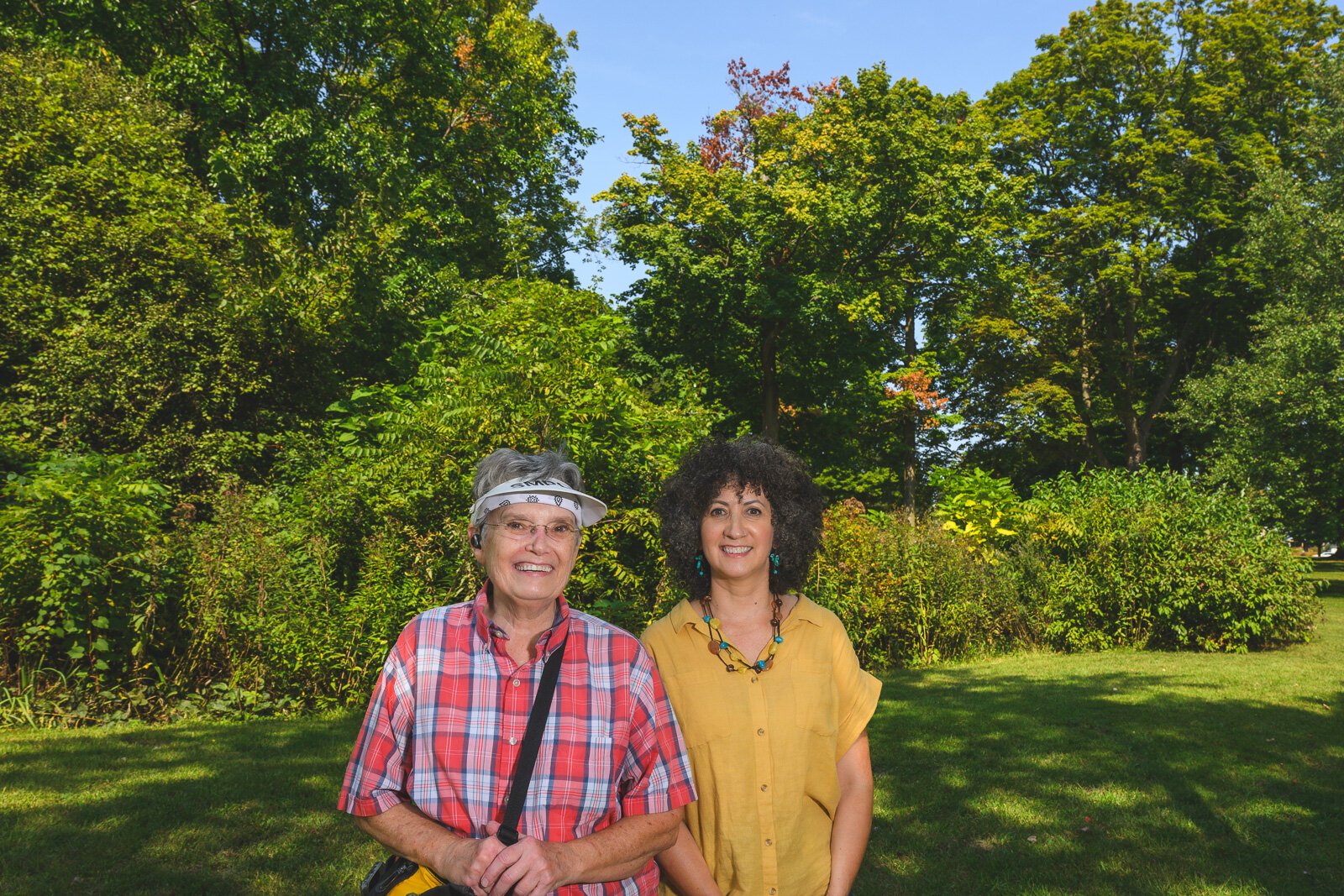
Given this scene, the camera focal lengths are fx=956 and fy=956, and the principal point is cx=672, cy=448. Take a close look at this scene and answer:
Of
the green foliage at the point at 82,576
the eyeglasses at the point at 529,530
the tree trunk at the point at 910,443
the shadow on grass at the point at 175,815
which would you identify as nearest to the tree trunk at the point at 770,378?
the tree trunk at the point at 910,443

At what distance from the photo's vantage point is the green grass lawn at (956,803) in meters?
4.60

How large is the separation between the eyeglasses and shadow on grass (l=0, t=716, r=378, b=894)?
2.82 metres

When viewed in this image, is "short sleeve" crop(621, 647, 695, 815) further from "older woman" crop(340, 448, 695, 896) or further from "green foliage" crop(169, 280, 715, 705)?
"green foliage" crop(169, 280, 715, 705)

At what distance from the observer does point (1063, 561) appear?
13531mm

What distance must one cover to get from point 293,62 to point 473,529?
17.4m

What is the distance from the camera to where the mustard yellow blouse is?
2.47 meters

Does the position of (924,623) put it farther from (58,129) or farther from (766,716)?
(58,129)

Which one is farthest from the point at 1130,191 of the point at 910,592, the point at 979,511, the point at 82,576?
the point at 82,576

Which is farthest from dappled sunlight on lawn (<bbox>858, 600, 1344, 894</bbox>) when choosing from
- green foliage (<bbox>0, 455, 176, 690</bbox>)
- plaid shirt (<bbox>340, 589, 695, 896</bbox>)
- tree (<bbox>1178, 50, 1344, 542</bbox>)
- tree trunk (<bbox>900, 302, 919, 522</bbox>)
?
tree trunk (<bbox>900, 302, 919, 522</bbox>)

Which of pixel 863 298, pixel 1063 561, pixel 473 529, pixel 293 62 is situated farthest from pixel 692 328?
pixel 473 529

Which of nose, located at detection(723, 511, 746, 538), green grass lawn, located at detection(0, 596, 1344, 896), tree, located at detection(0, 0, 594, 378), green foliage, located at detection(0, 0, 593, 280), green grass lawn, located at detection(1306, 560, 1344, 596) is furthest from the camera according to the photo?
green grass lawn, located at detection(1306, 560, 1344, 596)

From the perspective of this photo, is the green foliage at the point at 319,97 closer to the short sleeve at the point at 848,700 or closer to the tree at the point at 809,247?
the tree at the point at 809,247

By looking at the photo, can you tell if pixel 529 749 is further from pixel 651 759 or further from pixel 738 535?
pixel 738 535

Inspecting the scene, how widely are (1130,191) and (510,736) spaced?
3112 cm
